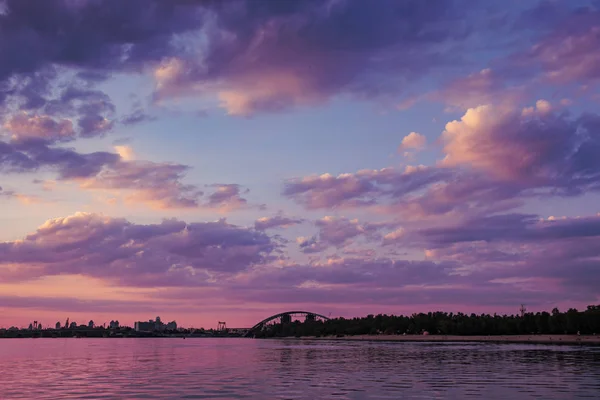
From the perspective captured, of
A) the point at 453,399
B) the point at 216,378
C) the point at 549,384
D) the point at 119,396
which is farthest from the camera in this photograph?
the point at 216,378

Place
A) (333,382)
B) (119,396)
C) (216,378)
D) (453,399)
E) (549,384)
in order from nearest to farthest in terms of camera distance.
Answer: (453,399), (119,396), (549,384), (333,382), (216,378)

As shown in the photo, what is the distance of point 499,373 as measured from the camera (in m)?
79.9

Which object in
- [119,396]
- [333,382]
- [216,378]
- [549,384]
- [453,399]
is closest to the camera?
[453,399]

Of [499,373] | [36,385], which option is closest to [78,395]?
[36,385]

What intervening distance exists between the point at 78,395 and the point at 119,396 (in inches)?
170

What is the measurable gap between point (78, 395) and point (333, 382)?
27.2 m

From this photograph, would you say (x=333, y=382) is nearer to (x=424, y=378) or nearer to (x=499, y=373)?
(x=424, y=378)

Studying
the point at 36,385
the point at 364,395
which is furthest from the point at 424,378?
the point at 36,385

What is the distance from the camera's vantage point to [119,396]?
5609cm

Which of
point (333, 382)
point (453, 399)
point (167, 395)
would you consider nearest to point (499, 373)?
point (333, 382)

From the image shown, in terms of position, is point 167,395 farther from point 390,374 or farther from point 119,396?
point 390,374

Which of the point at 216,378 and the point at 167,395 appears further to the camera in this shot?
the point at 216,378

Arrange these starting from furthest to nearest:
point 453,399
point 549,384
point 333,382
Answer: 1. point 333,382
2. point 549,384
3. point 453,399

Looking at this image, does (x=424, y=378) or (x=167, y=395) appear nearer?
(x=167, y=395)
